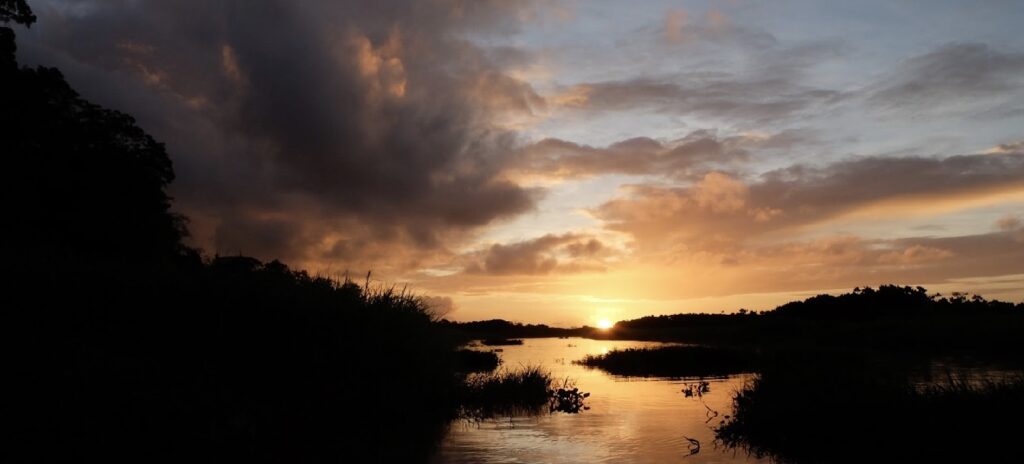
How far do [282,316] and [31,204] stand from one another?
2780cm

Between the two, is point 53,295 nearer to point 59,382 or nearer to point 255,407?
point 59,382

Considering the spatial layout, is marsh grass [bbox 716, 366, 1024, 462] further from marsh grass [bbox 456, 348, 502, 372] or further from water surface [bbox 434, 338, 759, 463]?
marsh grass [bbox 456, 348, 502, 372]

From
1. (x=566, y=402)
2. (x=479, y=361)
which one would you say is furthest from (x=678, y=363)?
(x=566, y=402)

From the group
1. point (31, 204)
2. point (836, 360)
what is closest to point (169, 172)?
point (31, 204)

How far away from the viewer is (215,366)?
794 inches

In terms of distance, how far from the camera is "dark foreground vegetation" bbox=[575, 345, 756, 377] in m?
45.0

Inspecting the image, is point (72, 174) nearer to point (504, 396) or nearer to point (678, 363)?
point (504, 396)

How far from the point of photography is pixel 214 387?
62.0 feet

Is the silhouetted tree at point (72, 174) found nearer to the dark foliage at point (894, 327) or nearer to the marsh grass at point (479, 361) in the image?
the marsh grass at point (479, 361)

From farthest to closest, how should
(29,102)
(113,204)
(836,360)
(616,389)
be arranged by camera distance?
1. (113,204)
2. (29,102)
3. (616,389)
4. (836,360)

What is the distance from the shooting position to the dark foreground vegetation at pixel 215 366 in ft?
51.3

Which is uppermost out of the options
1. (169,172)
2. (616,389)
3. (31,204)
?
(169,172)

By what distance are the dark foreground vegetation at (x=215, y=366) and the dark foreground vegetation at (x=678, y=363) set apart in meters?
17.5

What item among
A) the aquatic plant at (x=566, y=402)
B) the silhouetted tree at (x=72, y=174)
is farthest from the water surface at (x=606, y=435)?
the silhouetted tree at (x=72, y=174)
